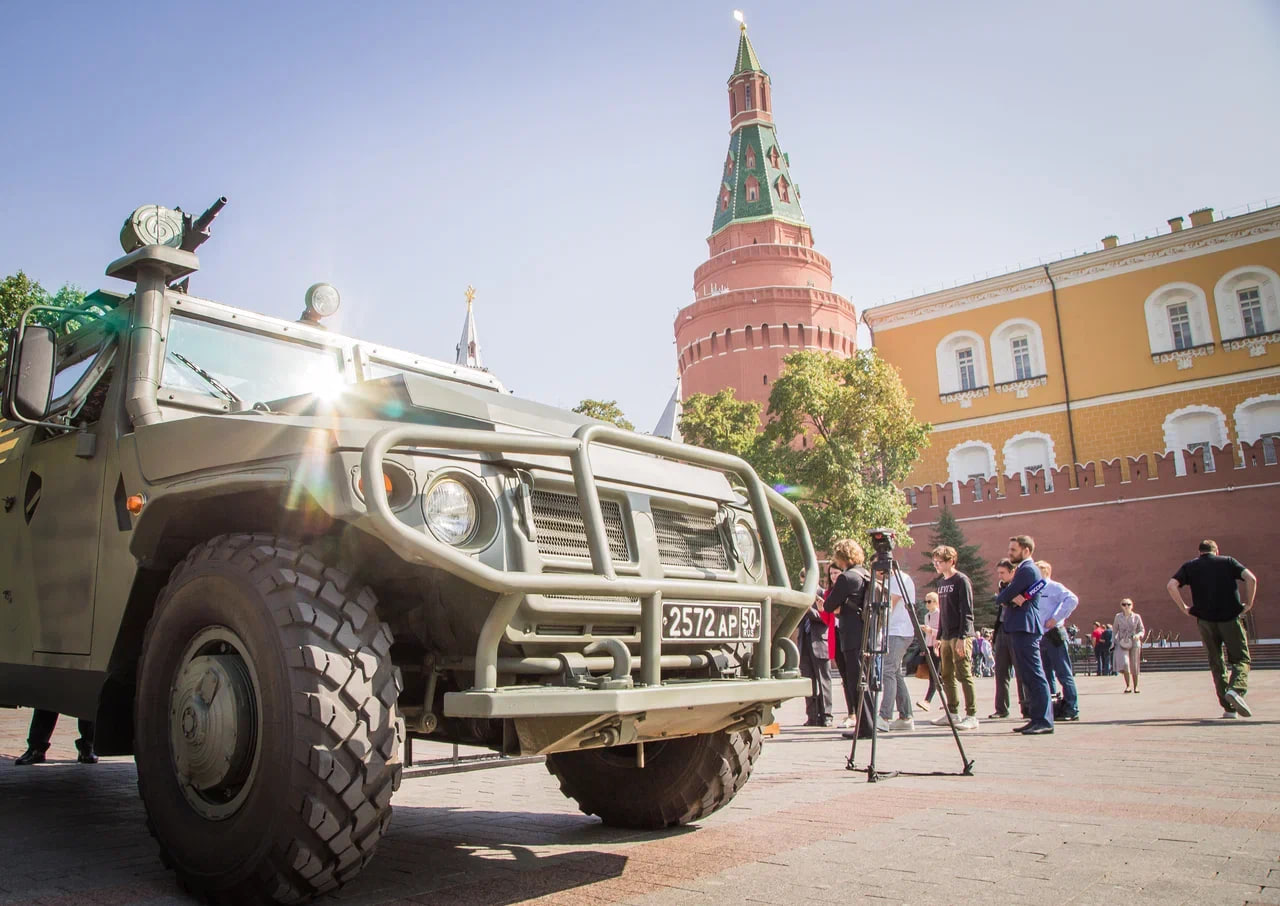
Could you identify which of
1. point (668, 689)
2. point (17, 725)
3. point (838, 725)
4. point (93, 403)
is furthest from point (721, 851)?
point (17, 725)

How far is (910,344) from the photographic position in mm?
52406

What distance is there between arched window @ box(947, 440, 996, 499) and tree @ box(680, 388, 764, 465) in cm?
1671

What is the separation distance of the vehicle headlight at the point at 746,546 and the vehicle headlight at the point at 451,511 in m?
1.32

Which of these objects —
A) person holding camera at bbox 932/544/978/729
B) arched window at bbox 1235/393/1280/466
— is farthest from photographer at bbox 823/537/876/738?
arched window at bbox 1235/393/1280/466

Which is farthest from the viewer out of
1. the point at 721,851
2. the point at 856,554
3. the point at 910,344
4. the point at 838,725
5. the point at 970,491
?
the point at 910,344

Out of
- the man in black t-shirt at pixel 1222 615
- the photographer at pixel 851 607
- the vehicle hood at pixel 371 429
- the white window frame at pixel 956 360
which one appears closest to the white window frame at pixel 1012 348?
the white window frame at pixel 956 360

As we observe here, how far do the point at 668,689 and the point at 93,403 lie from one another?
3.14 metres

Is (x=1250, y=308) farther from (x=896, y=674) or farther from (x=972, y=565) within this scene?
(x=896, y=674)

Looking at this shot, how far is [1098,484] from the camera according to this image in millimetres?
41375

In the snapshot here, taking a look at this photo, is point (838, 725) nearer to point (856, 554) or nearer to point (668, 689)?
point (856, 554)

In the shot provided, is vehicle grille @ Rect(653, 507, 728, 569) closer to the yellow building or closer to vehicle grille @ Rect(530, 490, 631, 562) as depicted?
vehicle grille @ Rect(530, 490, 631, 562)

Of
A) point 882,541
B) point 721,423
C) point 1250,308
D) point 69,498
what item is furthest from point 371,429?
point 1250,308

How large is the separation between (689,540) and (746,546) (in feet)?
1.27

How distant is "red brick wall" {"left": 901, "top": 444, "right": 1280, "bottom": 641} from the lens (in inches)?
1483
